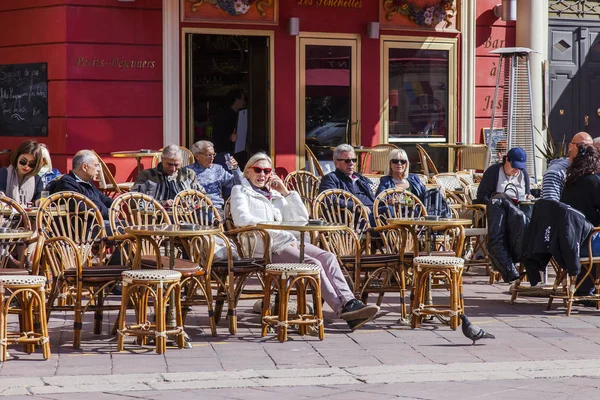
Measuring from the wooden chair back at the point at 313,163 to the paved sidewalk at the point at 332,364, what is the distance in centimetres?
527

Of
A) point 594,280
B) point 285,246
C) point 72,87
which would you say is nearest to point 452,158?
point 72,87

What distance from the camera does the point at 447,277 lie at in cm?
845

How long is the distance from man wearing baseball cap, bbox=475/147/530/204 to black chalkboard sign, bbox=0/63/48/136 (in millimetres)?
5204

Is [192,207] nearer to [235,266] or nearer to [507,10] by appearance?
[235,266]

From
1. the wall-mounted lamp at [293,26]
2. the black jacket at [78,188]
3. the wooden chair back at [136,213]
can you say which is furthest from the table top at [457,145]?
the wooden chair back at [136,213]

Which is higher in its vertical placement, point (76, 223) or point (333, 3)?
point (333, 3)

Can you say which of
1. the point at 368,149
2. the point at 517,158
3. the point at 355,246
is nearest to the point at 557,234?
the point at 355,246

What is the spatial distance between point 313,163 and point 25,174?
484cm

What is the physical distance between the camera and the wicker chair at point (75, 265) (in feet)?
25.2

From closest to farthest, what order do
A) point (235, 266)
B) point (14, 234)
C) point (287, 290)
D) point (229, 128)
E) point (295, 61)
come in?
point (14, 234) → point (287, 290) → point (235, 266) → point (295, 61) → point (229, 128)

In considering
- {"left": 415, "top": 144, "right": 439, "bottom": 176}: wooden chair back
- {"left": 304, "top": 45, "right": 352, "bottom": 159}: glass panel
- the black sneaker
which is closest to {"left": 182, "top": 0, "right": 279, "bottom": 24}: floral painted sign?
{"left": 304, "top": 45, "right": 352, "bottom": 159}: glass panel

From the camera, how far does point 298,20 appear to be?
1438 centimetres

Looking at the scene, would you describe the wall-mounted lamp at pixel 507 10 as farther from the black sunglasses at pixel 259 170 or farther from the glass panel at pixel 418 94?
the black sunglasses at pixel 259 170

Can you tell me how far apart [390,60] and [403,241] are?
666 centimetres
